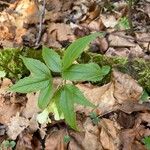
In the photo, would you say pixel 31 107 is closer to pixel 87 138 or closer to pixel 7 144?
pixel 7 144

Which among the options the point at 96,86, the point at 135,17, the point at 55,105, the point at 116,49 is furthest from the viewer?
the point at 135,17

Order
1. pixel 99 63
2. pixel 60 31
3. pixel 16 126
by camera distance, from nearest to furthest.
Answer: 1. pixel 16 126
2. pixel 99 63
3. pixel 60 31

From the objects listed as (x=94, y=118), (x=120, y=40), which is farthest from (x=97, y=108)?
(x=120, y=40)

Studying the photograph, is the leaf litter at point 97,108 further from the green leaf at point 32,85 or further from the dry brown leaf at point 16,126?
the green leaf at point 32,85

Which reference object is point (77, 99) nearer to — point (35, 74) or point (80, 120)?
point (35, 74)

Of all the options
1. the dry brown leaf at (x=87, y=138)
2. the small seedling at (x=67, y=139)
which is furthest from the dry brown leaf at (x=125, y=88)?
the small seedling at (x=67, y=139)

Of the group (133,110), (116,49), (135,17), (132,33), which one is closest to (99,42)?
(116,49)
